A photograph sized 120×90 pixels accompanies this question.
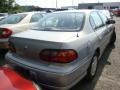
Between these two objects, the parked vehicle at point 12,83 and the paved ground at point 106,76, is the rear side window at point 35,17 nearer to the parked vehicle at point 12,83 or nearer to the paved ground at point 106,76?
the paved ground at point 106,76

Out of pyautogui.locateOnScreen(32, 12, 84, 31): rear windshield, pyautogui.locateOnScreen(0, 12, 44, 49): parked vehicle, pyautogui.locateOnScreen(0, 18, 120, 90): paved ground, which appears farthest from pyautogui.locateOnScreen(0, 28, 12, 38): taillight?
pyautogui.locateOnScreen(32, 12, 84, 31): rear windshield

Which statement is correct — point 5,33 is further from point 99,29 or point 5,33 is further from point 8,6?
point 8,6

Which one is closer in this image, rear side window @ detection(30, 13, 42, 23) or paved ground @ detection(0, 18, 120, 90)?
paved ground @ detection(0, 18, 120, 90)

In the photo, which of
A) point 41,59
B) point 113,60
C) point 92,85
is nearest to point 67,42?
point 41,59

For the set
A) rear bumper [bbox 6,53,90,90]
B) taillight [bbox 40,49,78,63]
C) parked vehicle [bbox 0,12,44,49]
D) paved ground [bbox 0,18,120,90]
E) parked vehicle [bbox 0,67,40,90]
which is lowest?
paved ground [bbox 0,18,120,90]

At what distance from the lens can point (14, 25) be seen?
20.8 ft

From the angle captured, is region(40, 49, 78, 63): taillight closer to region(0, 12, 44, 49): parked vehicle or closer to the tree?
region(0, 12, 44, 49): parked vehicle

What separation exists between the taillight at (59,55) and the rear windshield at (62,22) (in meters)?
0.77

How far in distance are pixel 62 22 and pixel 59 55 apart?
1.21 meters

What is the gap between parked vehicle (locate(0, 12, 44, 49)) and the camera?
233 inches

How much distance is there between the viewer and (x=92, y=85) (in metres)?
4.27

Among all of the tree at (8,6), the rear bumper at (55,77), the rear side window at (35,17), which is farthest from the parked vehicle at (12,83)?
the tree at (8,6)

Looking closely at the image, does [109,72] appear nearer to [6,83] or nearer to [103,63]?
[103,63]

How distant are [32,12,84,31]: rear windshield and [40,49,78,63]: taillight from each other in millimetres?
771
